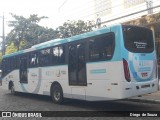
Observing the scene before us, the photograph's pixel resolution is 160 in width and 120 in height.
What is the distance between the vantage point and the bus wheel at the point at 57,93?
45.2 feet

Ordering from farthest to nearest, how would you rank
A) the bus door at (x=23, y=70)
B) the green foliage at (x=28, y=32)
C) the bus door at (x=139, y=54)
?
the green foliage at (x=28, y=32), the bus door at (x=23, y=70), the bus door at (x=139, y=54)

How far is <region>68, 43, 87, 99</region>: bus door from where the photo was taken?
12164 millimetres

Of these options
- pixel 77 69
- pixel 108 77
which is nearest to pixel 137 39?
pixel 108 77

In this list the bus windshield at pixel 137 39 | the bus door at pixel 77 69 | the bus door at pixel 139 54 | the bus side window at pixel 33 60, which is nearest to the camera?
the bus door at pixel 139 54

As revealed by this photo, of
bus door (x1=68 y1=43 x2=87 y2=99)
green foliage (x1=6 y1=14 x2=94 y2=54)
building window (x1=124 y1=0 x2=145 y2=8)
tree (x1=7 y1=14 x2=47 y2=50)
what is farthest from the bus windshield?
tree (x1=7 y1=14 x2=47 y2=50)

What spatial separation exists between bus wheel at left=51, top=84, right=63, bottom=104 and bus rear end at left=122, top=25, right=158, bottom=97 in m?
4.34

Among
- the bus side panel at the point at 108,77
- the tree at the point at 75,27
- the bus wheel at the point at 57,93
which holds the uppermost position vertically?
the tree at the point at 75,27

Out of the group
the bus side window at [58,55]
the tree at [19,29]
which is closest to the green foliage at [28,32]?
the tree at [19,29]

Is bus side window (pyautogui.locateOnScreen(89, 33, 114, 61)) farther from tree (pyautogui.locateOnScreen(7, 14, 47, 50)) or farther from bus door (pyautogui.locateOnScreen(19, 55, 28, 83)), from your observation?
tree (pyautogui.locateOnScreen(7, 14, 47, 50))

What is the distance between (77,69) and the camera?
41.1ft

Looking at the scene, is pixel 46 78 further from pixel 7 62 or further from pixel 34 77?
pixel 7 62

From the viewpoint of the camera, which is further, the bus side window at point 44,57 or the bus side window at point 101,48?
the bus side window at point 44,57

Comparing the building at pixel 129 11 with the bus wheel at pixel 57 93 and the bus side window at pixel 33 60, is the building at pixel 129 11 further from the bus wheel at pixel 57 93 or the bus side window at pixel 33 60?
the bus wheel at pixel 57 93

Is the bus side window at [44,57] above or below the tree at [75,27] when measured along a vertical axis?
below
